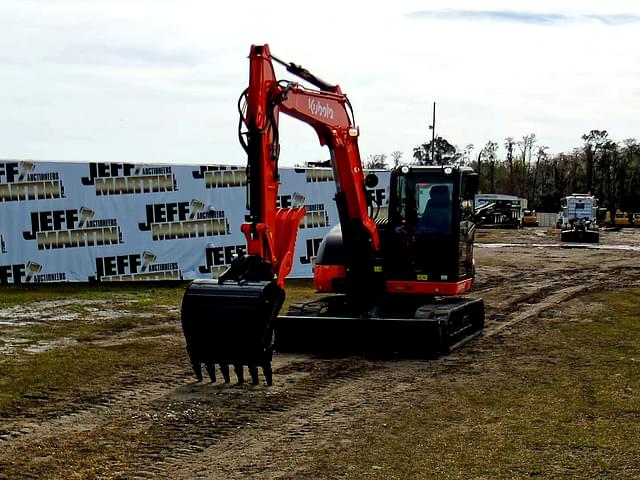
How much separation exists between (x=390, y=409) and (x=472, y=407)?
2.82 feet

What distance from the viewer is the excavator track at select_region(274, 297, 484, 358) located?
38.9 ft

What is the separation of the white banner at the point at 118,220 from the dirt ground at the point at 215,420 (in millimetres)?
8419

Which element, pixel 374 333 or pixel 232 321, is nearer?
pixel 232 321

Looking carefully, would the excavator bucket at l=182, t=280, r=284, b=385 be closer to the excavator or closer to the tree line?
the excavator

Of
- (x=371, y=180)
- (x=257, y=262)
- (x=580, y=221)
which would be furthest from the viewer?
(x=580, y=221)

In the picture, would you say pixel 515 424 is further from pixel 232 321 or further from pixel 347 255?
pixel 347 255

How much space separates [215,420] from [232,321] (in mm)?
1069

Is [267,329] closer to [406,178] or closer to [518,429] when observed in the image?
[518,429]

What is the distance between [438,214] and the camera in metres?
12.8

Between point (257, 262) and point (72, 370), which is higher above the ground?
point (257, 262)

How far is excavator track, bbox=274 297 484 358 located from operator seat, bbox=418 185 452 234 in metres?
1.13

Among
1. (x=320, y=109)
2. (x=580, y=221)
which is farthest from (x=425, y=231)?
(x=580, y=221)

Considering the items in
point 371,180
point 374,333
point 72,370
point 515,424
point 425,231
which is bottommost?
point 515,424

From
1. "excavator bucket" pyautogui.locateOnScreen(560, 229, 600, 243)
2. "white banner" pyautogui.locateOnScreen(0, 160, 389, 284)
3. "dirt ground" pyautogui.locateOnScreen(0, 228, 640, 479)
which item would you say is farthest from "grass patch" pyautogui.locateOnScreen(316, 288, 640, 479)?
"excavator bucket" pyautogui.locateOnScreen(560, 229, 600, 243)
